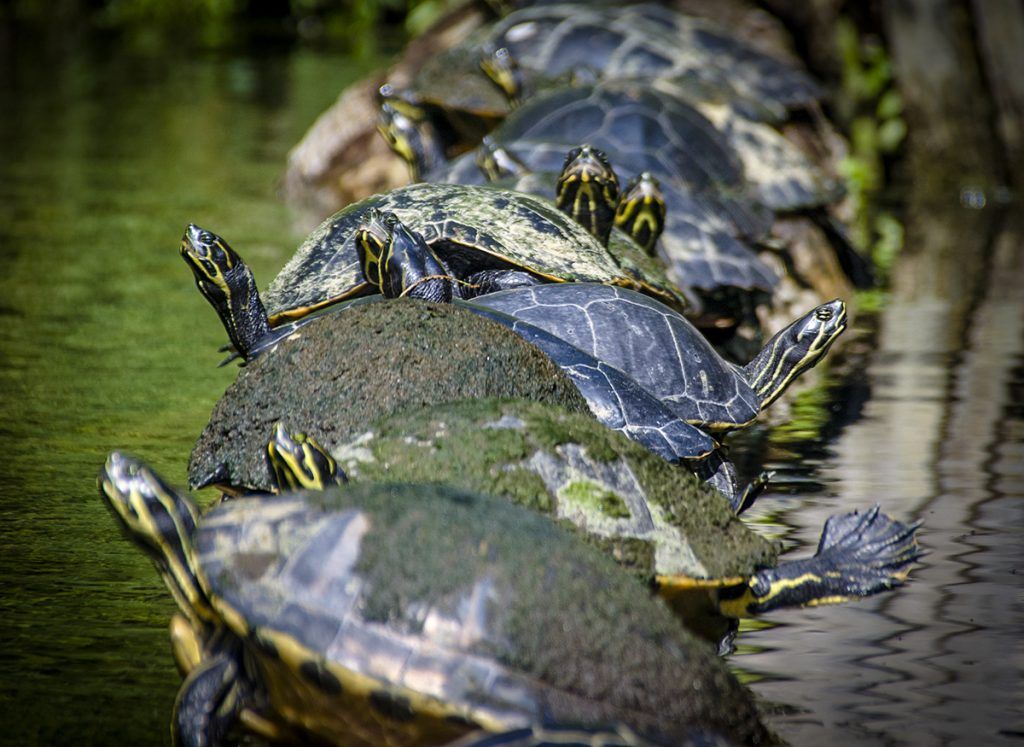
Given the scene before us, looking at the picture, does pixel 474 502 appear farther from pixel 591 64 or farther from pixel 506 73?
pixel 591 64

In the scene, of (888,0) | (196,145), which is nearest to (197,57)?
(196,145)

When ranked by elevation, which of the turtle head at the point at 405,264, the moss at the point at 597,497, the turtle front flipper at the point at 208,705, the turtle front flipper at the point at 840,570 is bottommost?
the turtle front flipper at the point at 840,570

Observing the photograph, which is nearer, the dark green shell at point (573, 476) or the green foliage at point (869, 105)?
the dark green shell at point (573, 476)

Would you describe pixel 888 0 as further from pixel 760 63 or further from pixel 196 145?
pixel 196 145

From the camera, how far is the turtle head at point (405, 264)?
3617mm

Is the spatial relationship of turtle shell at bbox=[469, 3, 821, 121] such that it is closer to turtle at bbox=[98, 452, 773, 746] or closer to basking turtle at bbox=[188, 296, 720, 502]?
basking turtle at bbox=[188, 296, 720, 502]

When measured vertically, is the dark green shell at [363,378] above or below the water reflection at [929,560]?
above

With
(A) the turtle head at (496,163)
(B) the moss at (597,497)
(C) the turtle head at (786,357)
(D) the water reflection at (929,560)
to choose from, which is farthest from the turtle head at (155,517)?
(A) the turtle head at (496,163)

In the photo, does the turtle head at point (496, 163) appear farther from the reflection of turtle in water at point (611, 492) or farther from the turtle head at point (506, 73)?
the reflection of turtle in water at point (611, 492)

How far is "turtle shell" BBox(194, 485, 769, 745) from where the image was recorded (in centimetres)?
215

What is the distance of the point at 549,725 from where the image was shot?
2086mm

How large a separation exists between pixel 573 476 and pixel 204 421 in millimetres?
1967

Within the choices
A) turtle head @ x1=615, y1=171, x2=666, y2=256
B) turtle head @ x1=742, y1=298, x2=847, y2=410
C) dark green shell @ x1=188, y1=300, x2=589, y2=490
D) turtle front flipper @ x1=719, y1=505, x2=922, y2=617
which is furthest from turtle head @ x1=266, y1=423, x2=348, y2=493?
turtle head @ x1=615, y1=171, x2=666, y2=256

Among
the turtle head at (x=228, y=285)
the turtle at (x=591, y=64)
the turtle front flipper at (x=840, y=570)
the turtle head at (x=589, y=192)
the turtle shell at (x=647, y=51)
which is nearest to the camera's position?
the turtle front flipper at (x=840, y=570)
